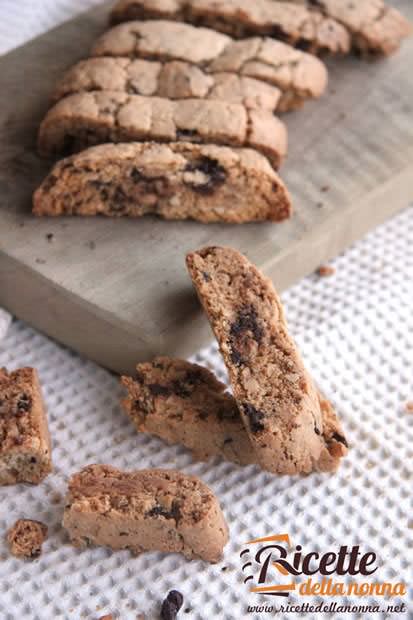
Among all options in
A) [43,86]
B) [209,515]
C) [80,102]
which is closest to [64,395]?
[209,515]

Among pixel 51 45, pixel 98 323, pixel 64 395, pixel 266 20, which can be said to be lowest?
pixel 64 395

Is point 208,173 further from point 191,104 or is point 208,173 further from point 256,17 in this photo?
point 256,17

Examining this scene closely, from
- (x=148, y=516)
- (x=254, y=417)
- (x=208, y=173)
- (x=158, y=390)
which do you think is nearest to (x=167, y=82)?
(x=208, y=173)

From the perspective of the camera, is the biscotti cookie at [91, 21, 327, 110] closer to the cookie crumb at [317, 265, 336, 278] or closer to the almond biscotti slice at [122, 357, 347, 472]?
the cookie crumb at [317, 265, 336, 278]

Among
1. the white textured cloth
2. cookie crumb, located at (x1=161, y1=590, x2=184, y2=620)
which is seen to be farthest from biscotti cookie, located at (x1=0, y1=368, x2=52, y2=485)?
cookie crumb, located at (x1=161, y1=590, x2=184, y2=620)

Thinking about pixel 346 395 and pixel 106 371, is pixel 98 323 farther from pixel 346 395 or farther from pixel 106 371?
pixel 346 395

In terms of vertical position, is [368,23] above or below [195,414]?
above
